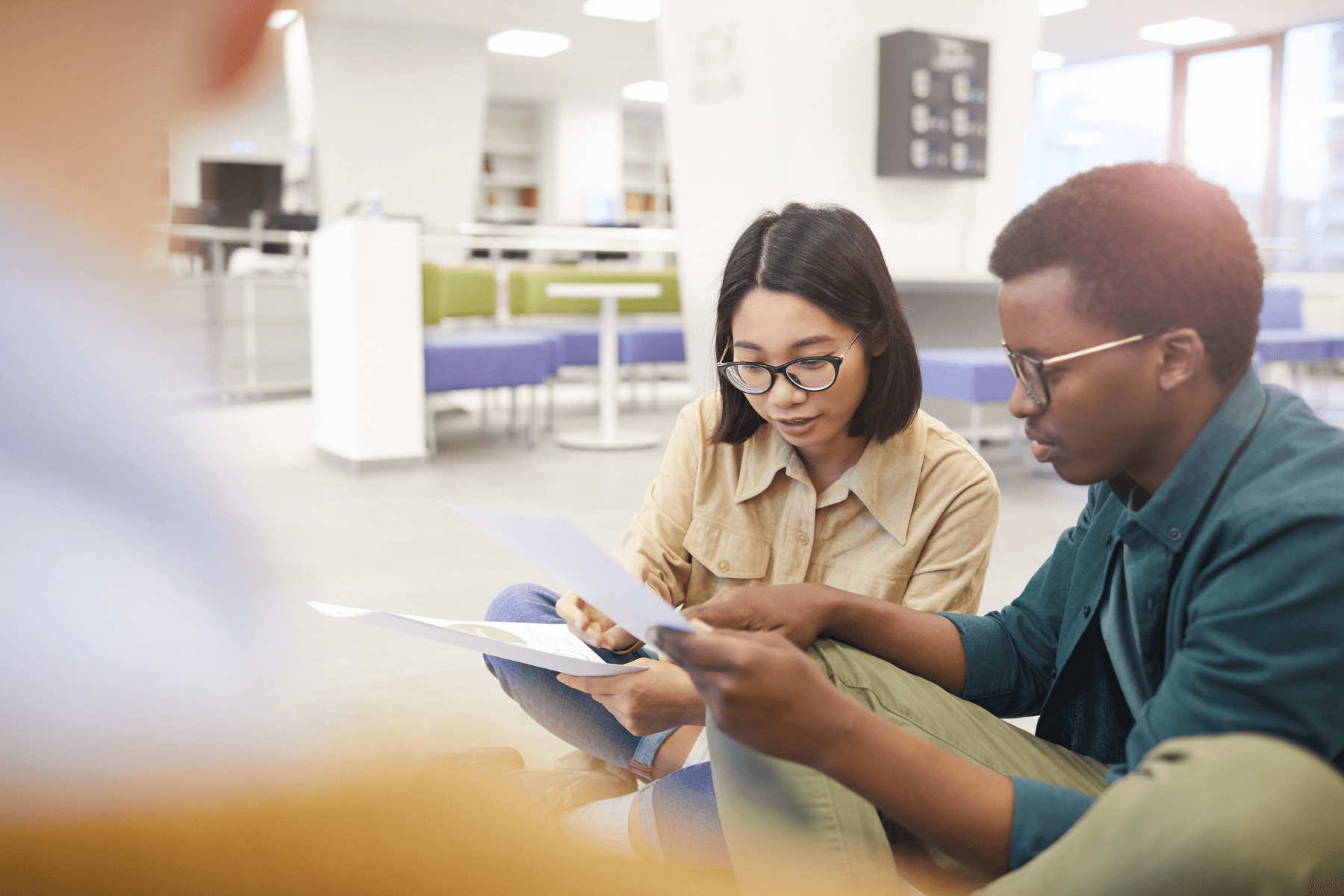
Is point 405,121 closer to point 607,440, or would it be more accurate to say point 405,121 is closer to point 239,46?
point 607,440

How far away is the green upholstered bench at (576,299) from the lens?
5780mm

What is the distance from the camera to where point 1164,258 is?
659 mm

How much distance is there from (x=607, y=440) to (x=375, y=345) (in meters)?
1.21

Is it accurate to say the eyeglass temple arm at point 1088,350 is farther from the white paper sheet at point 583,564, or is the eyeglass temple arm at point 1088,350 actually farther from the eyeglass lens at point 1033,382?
the white paper sheet at point 583,564

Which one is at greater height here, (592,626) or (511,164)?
(511,164)

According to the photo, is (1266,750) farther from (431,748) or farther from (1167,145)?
(1167,145)

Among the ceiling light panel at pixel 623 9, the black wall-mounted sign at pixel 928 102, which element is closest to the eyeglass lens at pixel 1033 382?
the black wall-mounted sign at pixel 928 102

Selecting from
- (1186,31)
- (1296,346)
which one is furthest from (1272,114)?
(1296,346)

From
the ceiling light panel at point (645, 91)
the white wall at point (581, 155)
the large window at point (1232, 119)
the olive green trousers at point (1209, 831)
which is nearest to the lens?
the olive green trousers at point (1209, 831)

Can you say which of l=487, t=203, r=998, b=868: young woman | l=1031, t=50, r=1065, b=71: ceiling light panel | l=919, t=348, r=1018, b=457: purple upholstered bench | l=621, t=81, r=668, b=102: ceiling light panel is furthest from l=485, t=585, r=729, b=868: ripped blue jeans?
l=621, t=81, r=668, b=102: ceiling light panel

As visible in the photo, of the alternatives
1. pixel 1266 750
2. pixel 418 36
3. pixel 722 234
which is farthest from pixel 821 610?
→ pixel 418 36

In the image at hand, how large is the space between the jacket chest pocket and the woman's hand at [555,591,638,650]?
157 mm

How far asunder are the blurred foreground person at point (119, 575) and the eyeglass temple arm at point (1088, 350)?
54cm

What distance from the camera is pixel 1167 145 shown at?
30.1 feet
